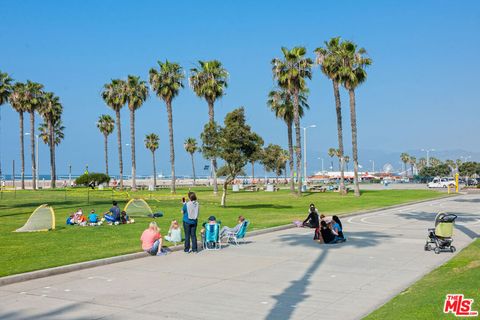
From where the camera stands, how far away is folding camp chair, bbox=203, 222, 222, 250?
1608 centimetres

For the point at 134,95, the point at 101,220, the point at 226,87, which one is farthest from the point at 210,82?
the point at 101,220

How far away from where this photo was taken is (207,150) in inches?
1352

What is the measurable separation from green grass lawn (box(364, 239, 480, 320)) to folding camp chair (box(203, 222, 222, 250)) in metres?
6.72

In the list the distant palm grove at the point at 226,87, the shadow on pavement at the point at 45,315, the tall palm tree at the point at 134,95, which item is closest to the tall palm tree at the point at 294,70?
the distant palm grove at the point at 226,87

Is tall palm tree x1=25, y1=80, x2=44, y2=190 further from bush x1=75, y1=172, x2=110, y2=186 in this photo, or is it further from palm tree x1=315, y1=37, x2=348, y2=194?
palm tree x1=315, y1=37, x2=348, y2=194

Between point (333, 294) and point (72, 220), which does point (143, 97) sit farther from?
point (333, 294)

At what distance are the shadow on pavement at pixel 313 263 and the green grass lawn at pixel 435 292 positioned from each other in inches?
58.3

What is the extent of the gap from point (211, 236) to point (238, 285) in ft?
18.1

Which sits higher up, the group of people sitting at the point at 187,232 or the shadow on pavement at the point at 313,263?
the group of people sitting at the point at 187,232

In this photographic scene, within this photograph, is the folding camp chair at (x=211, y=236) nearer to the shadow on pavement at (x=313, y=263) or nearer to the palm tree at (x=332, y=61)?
the shadow on pavement at (x=313, y=263)

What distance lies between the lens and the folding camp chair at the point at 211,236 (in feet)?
52.7

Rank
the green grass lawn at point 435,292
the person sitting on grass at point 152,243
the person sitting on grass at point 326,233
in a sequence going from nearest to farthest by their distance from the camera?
the green grass lawn at point 435,292 < the person sitting on grass at point 152,243 < the person sitting on grass at point 326,233

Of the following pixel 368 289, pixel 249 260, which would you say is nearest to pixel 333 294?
pixel 368 289

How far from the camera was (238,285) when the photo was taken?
10.6 meters
